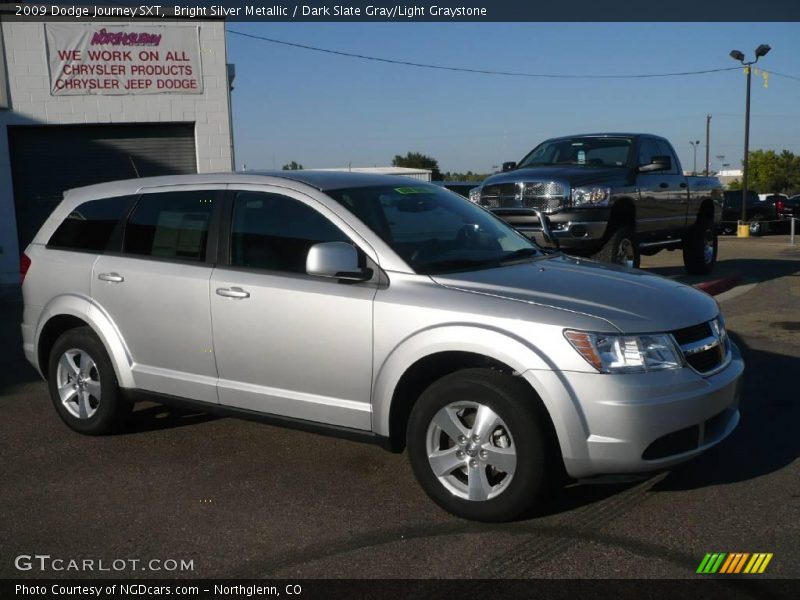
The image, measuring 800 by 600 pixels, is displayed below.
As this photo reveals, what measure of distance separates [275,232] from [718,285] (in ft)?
29.8

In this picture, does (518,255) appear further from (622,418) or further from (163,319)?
(163,319)

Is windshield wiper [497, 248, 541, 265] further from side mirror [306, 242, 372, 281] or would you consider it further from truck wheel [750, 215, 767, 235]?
truck wheel [750, 215, 767, 235]

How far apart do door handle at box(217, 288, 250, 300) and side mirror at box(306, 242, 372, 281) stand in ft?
1.82

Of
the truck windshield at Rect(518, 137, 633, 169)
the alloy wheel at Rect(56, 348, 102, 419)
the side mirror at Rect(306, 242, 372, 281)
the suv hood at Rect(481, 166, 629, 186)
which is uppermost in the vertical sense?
the truck windshield at Rect(518, 137, 633, 169)

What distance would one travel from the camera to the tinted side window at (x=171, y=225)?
5395mm

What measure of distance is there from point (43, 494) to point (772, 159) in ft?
271

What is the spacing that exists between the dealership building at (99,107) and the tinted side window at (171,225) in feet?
40.3

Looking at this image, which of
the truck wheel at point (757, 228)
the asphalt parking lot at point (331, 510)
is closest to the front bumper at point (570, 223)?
the asphalt parking lot at point (331, 510)

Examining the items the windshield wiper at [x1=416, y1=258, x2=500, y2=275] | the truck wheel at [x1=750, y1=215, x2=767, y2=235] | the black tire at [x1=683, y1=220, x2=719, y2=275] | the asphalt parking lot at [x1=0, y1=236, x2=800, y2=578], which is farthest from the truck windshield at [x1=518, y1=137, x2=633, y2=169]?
the truck wheel at [x1=750, y1=215, x2=767, y2=235]

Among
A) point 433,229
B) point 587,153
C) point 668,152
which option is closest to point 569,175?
point 587,153

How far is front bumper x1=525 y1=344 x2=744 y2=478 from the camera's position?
4016 millimetres

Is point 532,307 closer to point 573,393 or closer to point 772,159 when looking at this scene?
point 573,393

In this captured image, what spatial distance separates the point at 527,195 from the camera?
34.5 ft

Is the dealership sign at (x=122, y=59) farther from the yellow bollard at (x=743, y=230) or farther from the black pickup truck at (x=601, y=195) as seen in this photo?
the yellow bollard at (x=743, y=230)
